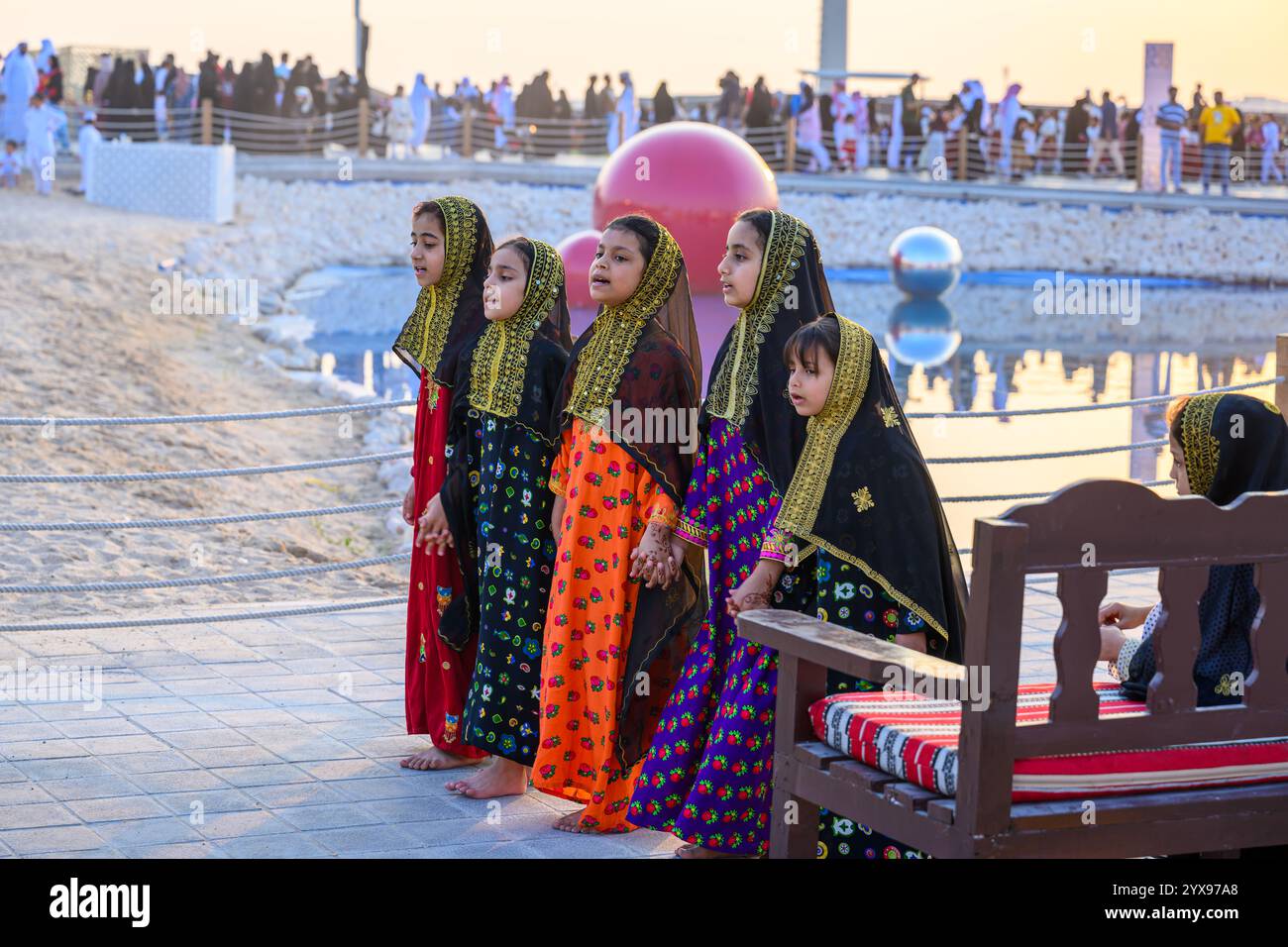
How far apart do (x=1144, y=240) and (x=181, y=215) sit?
15069 mm

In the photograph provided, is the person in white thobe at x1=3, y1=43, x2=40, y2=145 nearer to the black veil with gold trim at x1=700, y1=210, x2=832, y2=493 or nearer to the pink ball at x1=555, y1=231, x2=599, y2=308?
the pink ball at x1=555, y1=231, x2=599, y2=308

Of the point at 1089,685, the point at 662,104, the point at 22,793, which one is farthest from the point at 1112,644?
the point at 662,104

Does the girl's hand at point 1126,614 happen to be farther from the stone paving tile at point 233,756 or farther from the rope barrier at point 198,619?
the rope barrier at point 198,619

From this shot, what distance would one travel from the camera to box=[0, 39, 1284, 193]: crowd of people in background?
2589 centimetres

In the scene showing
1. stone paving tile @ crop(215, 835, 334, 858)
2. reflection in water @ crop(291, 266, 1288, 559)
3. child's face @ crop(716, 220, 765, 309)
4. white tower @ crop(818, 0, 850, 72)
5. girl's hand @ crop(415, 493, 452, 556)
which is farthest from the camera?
white tower @ crop(818, 0, 850, 72)

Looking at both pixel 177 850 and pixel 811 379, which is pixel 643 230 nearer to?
pixel 811 379

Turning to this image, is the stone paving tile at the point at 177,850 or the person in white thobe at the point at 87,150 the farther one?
the person in white thobe at the point at 87,150

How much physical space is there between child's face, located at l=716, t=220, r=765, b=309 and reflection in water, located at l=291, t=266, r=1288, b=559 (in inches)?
210

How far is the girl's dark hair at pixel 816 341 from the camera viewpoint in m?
3.35

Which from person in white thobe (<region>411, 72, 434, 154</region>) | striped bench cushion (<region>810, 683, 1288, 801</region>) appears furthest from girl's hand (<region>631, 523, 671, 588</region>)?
person in white thobe (<region>411, 72, 434, 154</region>)

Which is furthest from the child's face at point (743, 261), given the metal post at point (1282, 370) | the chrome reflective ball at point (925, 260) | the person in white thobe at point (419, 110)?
the person in white thobe at point (419, 110)

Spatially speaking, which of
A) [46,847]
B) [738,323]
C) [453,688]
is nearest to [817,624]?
[738,323]

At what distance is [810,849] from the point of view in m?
3.20

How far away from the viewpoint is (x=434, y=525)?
429 centimetres
